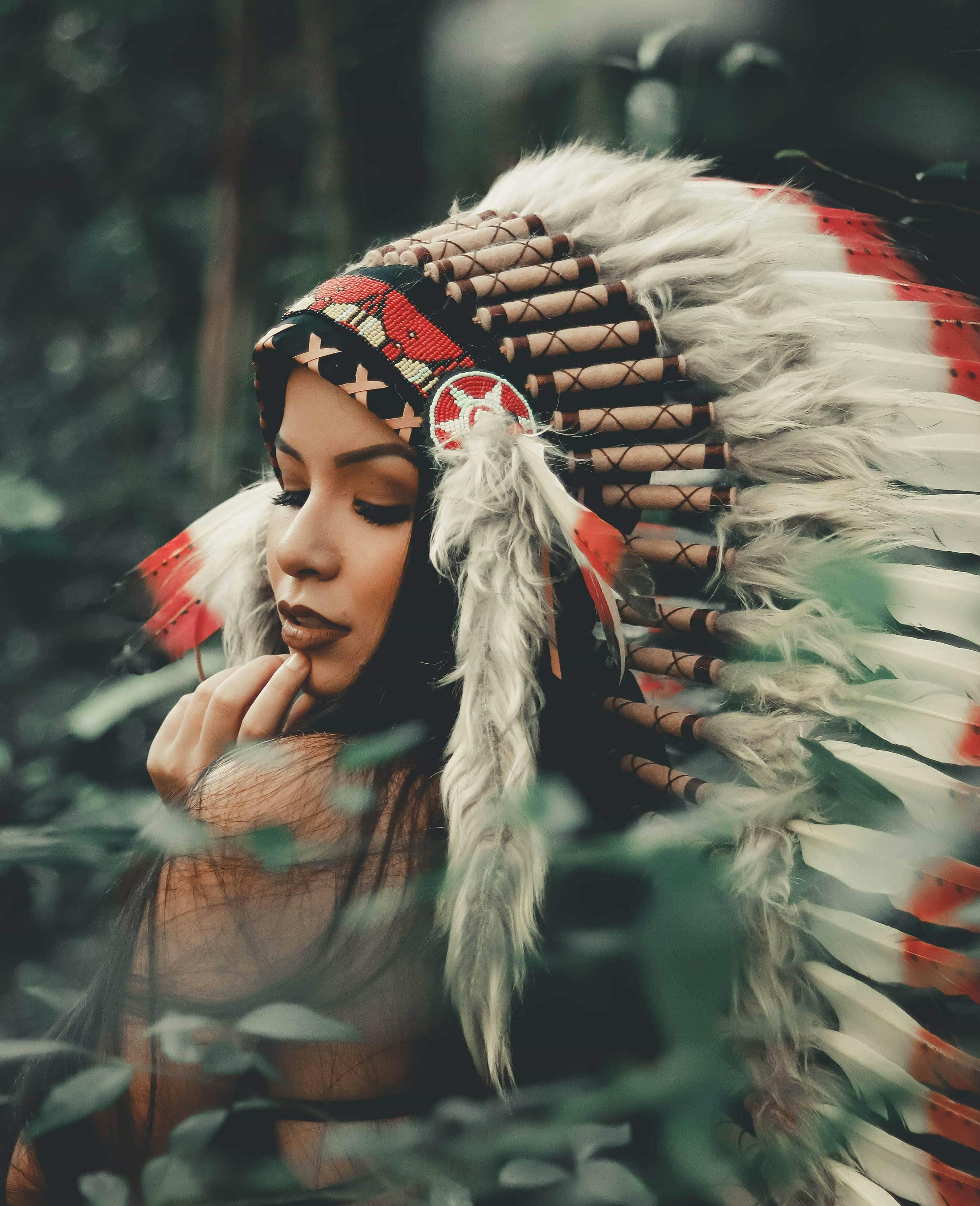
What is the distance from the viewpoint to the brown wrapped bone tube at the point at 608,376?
44.0 inches

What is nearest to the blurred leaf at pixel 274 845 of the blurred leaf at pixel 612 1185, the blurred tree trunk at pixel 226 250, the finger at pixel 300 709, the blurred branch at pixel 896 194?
the finger at pixel 300 709

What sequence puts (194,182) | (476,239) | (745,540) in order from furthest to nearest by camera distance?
(194,182) → (476,239) → (745,540)

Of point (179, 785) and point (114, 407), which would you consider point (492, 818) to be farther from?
point (114, 407)

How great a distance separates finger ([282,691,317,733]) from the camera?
3.98 feet

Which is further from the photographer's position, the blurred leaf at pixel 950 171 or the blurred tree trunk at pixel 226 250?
the blurred tree trunk at pixel 226 250

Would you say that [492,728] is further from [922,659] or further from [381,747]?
[922,659]

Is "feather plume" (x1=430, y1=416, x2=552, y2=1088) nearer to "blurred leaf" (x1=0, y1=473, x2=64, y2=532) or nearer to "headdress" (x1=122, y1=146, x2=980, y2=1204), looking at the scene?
"headdress" (x1=122, y1=146, x2=980, y2=1204)

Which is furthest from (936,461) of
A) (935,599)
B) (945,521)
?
(935,599)

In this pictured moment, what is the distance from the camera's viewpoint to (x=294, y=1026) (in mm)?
744

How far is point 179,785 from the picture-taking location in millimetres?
1252

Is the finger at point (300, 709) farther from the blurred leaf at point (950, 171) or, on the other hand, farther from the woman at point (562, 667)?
the blurred leaf at point (950, 171)

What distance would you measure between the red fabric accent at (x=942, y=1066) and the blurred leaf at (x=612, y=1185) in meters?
0.29

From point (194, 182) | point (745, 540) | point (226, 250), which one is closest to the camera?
point (745, 540)

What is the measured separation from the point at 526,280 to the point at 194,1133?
0.95m
